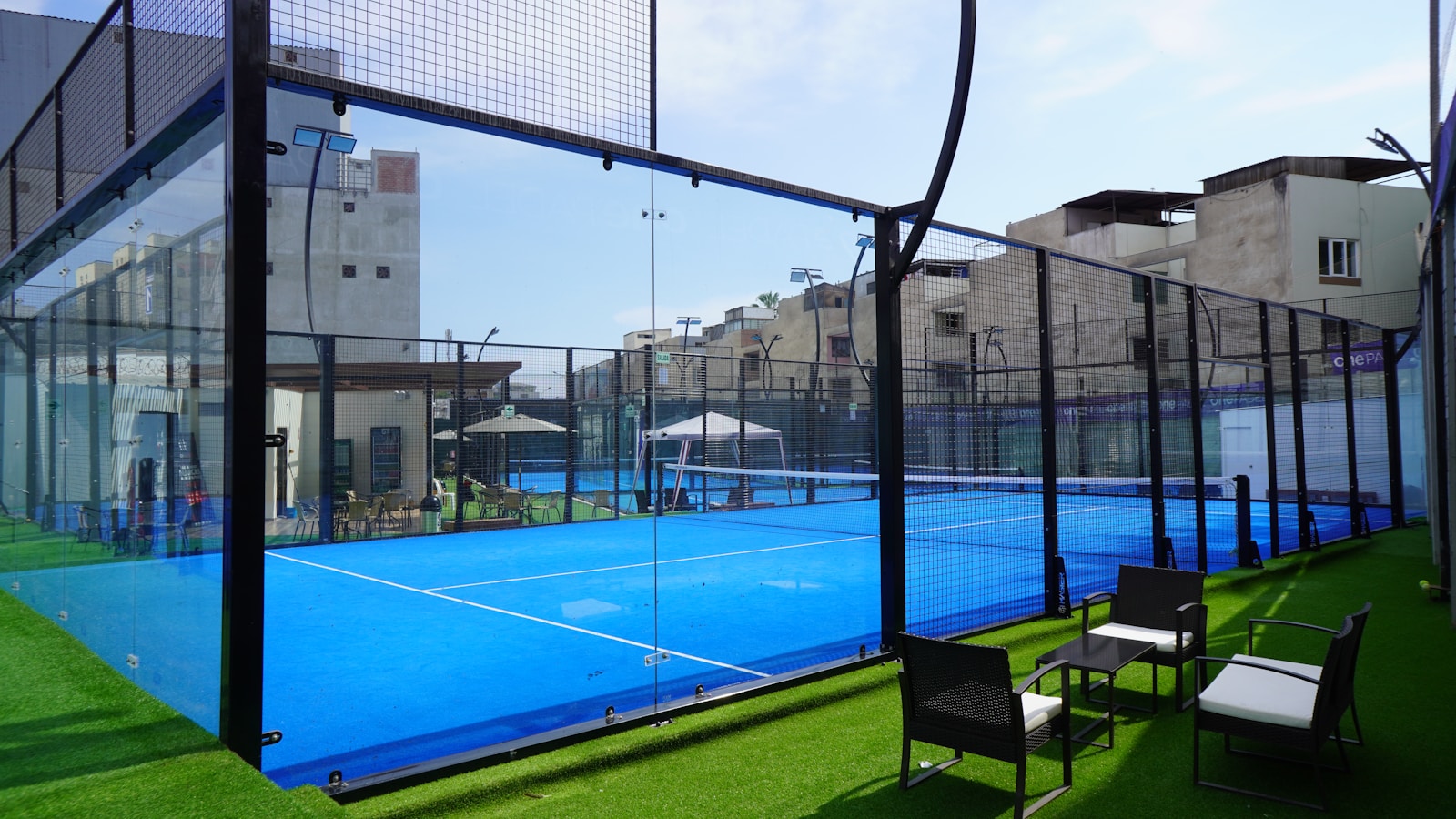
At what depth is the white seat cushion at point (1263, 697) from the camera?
3947 millimetres

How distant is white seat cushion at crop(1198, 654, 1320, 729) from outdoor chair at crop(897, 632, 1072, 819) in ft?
2.39

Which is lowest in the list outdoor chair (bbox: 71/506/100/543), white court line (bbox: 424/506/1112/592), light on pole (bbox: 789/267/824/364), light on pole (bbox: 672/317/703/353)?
white court line (bbox: 424/506/1112/592)

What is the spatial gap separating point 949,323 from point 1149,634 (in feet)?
9.76

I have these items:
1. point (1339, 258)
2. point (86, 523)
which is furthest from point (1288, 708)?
point (1339, 258)

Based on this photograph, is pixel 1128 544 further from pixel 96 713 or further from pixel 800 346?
pixel 96 713

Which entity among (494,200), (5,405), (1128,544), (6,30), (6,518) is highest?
(6,30)

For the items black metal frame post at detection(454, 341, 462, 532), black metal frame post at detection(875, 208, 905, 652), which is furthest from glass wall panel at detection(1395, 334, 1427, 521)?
black metal frame post at detection(454, 341, 462, 532)

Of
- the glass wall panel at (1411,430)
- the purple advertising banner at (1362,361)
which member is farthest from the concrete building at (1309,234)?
the glass wall panel at (1411,430)

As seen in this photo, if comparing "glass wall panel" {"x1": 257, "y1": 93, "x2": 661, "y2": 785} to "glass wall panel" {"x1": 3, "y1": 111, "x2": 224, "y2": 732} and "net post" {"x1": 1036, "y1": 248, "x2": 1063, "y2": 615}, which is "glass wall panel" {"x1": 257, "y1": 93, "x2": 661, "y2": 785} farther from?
"net post" {"x1": 1036, "y1": 248, "x2": 1063, "y2": 615}

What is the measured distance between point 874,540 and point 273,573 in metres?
8.49

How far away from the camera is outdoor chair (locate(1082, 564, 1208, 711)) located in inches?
208

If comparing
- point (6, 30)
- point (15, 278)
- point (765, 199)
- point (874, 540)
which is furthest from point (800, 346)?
point (6, 30)

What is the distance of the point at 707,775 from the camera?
4215 mm

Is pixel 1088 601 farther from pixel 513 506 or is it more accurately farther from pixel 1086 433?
pixel 1086 433
